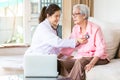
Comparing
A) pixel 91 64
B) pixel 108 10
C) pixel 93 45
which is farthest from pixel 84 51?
pixel 108 10

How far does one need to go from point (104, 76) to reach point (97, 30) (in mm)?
628

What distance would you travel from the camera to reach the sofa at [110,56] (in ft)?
8.52

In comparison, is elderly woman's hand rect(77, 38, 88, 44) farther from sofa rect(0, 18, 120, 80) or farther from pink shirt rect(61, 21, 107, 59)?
sofa rect(0, 18, 120, 80)

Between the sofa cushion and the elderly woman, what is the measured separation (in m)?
0.08

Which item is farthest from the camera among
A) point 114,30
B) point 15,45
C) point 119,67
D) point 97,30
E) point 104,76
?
point 15,45

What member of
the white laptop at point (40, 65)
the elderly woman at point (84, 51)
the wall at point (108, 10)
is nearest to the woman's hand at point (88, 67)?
the elderly woman at point (84, 51)

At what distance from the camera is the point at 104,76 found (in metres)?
2.53

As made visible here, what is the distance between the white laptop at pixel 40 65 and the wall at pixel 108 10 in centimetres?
163

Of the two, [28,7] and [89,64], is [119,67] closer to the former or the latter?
[89,64]

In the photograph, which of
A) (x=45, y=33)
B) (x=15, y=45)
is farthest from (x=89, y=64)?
(x=15, y=45)

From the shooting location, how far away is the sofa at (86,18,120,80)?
2.60 meters

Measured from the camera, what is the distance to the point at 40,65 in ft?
8.29

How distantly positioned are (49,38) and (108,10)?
5.60 ft

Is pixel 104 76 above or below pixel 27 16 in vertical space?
below
